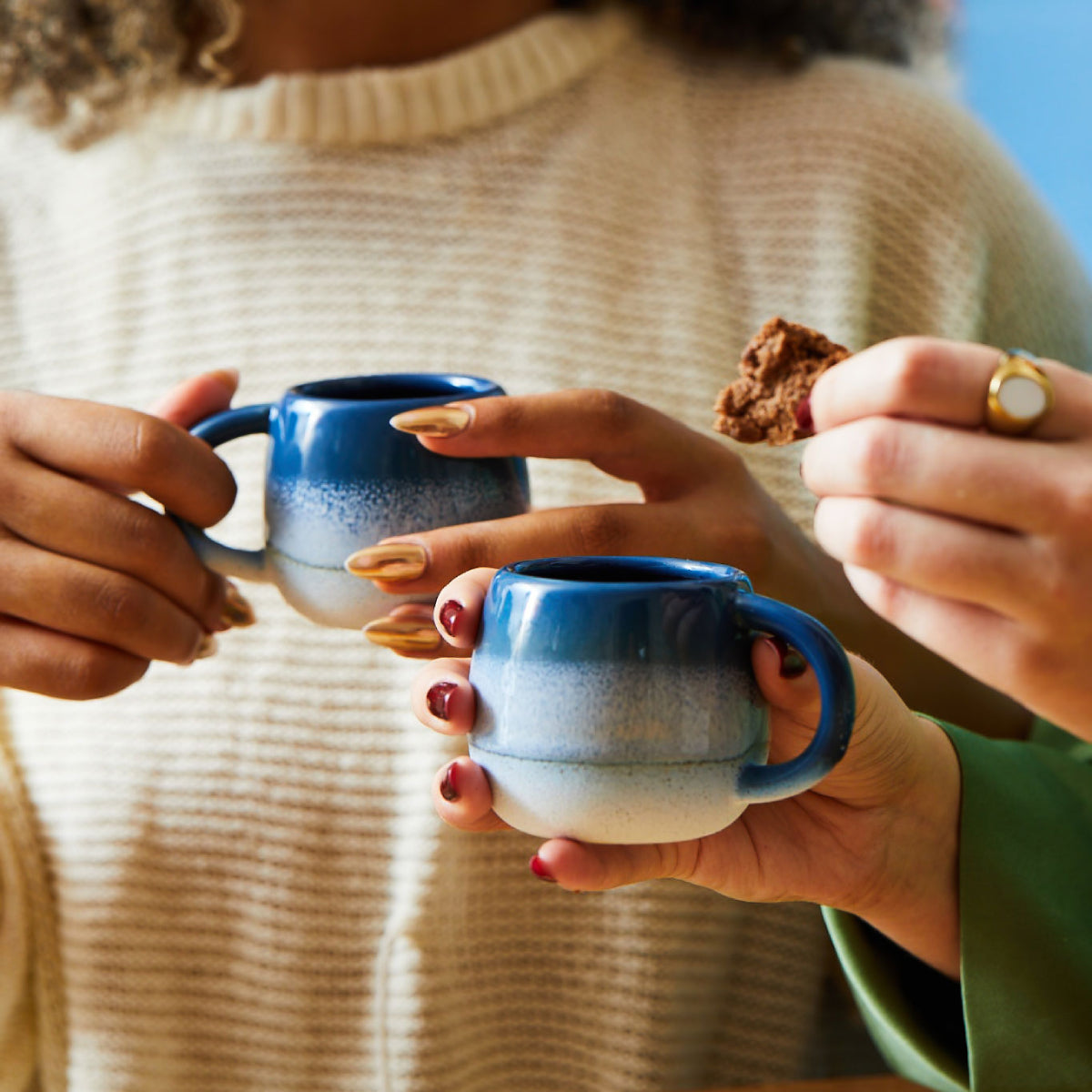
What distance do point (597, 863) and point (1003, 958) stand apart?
28 centimetres

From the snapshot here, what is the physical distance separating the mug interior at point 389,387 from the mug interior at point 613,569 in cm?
18

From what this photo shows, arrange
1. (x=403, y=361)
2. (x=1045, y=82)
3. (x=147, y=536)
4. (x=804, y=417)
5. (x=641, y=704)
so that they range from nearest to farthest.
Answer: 1. (x=641, y=704)
2. (x=804, y=417)
3. (x=147, y=536)
4. (x=403, y=361)
5. (x=1045, y=82)

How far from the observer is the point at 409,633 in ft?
1.89

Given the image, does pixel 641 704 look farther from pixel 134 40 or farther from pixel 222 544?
pixel 134 40

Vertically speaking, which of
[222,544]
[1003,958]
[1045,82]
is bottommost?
[1003,958]

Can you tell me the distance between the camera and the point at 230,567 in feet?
2.07

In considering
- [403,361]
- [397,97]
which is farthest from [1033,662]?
[397,97]

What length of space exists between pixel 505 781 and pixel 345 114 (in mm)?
744

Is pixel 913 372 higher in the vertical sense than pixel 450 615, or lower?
higher

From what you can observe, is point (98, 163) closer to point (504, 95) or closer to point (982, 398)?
point (504, 95)

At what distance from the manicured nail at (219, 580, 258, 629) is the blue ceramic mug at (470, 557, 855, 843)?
28 cm

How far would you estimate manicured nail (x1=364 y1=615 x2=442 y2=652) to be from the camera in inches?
22.6

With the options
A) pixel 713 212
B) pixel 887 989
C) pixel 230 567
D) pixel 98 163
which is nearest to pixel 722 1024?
pixel 887 989

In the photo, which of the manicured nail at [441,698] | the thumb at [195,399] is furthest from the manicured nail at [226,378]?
the manicured nail at [441,698]
